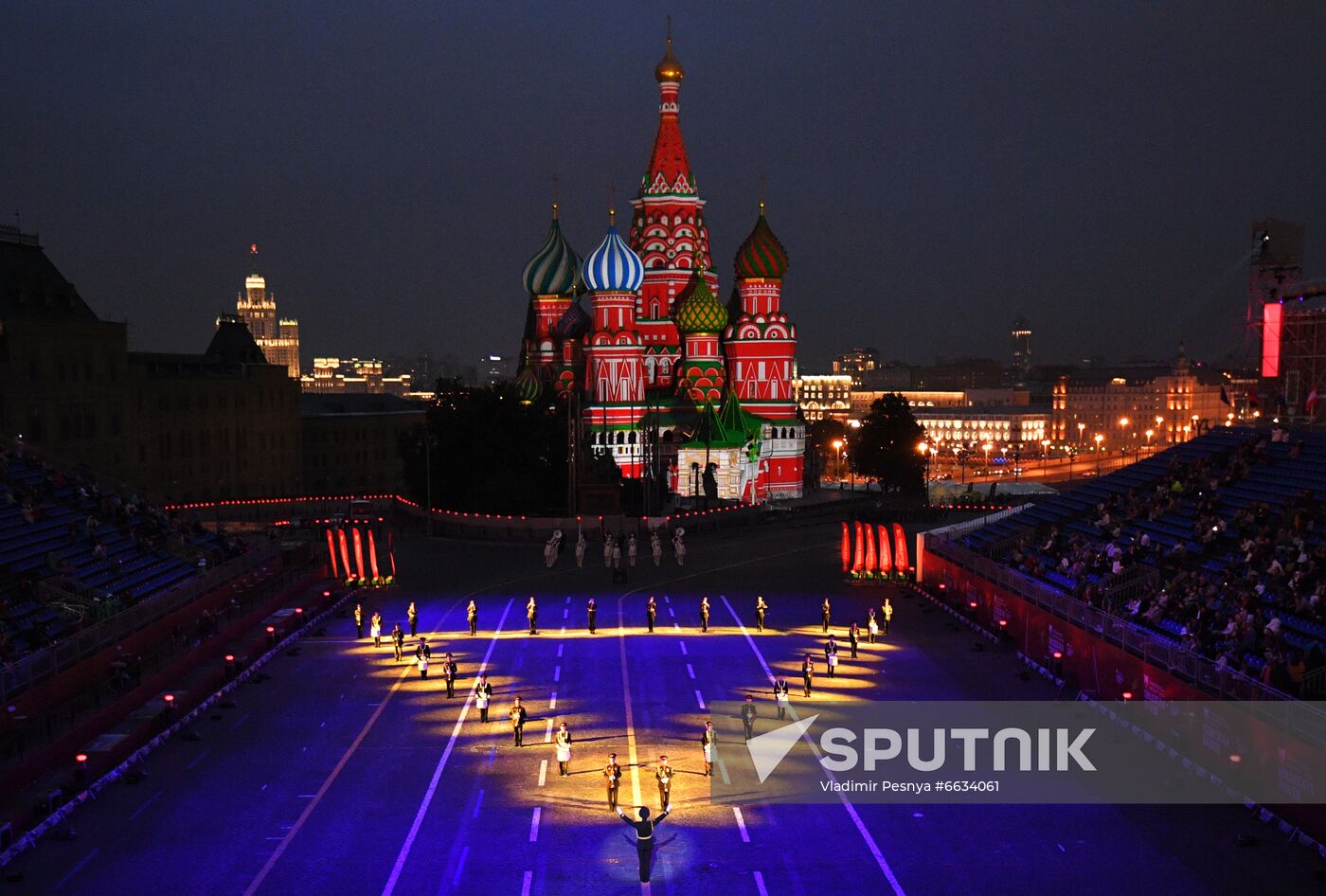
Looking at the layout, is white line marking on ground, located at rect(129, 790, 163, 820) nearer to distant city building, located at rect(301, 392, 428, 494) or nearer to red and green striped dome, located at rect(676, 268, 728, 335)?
red and green striped dome, located at rect(676, 268, 728, 335)

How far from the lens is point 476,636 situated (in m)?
38.1

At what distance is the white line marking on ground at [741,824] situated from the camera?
2112 centimetres

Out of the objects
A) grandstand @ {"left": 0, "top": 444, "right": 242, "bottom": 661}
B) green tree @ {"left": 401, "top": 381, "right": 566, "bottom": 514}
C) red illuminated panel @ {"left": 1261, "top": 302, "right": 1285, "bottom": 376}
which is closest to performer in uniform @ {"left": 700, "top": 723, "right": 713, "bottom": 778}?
grandstand @ {"left": 0, "top": 444, "right": 242, "bottom": 661}

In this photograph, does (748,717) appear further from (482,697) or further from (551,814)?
(482,697)

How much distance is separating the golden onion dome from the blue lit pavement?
59.6 meters

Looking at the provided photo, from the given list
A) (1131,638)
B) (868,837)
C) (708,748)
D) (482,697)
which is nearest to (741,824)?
(868,837)

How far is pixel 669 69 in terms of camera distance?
285 ft

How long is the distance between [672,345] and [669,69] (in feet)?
65.6

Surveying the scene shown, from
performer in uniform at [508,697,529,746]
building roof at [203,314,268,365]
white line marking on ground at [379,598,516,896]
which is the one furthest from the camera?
building roof at [203,314,268,365]

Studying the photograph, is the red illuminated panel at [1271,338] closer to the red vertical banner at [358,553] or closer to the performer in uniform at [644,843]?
the red vertical banner at [358,553]

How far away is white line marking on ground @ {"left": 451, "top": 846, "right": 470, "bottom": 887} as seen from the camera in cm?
1931

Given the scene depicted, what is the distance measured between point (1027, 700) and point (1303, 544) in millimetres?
7414

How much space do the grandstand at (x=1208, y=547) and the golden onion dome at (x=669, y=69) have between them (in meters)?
52.0

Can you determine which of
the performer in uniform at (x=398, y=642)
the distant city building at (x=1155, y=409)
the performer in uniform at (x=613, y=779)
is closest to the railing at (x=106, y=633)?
the performer in uniform at (x=398, y=642)
